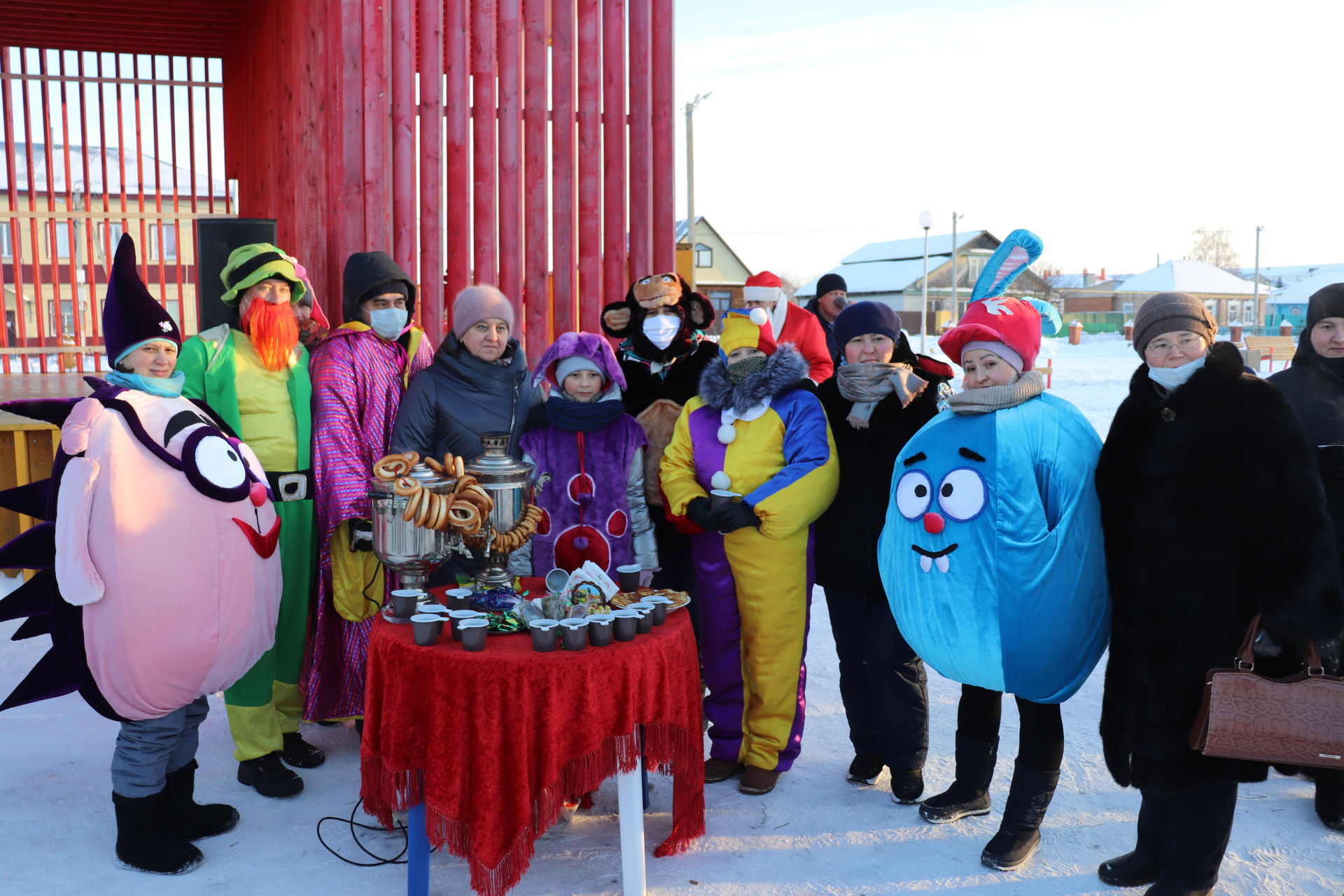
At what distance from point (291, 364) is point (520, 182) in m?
2.16

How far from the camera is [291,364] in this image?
3.56 meters

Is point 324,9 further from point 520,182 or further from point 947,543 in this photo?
point 947,543

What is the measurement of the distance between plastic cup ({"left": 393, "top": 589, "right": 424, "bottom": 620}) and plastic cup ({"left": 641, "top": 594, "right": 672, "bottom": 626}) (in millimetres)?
694

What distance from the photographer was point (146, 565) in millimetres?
2779

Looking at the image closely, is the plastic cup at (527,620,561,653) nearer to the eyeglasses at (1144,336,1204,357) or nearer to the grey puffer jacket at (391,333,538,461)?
the grey puffer jacket at (391,333,538,461)

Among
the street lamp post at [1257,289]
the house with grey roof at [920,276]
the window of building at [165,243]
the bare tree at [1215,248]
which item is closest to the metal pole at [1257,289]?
the street lamp post at [1257,289]

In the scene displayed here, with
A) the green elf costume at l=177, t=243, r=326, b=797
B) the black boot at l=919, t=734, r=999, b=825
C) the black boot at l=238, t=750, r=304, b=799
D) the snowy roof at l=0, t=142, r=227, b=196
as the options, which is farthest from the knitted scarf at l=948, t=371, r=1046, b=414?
the snowy roof at l=0, t=142, r=227, b=196

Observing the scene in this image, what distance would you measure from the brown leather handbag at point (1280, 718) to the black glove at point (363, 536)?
2662mm

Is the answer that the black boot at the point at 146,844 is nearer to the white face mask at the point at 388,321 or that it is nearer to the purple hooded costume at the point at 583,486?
the purple hooded costume at the point at 583,486

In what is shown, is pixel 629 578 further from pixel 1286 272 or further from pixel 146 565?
pixel 1286 272

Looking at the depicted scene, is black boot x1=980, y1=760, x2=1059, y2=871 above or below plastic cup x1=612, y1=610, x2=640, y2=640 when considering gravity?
below

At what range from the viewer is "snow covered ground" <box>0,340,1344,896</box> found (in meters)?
2.92

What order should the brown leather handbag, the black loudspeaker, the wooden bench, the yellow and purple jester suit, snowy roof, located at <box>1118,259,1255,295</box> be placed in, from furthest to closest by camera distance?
Result: snowy roof, located at <box>1118,259,1255,295</box> < the wooden bench < the black loudspeaker < the yellow and purple jester suit < the brown leather handbag

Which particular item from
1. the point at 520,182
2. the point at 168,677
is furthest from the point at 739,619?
the point at 520,182
